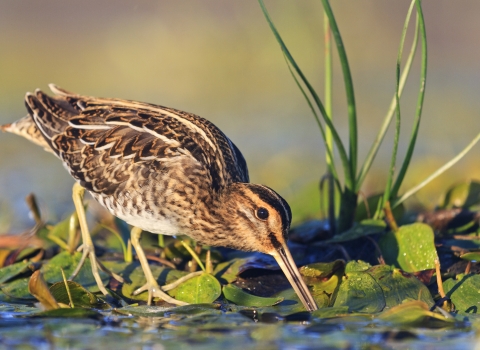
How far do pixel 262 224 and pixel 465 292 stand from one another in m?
1.35

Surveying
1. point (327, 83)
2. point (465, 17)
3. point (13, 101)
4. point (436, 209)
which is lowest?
point (436, 209)

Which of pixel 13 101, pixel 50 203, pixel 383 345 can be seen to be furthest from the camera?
pixel 13 101

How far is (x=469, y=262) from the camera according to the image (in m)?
5.35

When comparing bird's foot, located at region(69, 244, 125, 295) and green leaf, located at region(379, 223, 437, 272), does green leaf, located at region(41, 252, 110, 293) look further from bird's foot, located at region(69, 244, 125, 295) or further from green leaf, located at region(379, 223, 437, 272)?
green leaf, located at region(379, 223, 437, 272)

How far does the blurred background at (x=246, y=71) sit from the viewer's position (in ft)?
29.9

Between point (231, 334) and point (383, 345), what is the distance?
818 millimetres

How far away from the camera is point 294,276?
16.6ft

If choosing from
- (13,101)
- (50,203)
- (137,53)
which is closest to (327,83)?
(50,203)

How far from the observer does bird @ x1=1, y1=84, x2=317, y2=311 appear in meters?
5.18

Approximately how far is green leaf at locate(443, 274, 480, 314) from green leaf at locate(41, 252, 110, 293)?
2355 mm

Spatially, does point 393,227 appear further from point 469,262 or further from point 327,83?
point 327,83

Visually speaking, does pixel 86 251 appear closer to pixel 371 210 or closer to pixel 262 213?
pixel 262 213

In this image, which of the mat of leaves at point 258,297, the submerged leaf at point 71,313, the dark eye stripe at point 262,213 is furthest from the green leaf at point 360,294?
the submerged leaf at point 71,313

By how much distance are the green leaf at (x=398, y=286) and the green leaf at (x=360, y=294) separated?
5 centimetres
